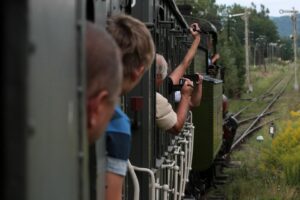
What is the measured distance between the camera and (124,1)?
3771 millimetres

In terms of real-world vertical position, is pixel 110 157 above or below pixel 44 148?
below

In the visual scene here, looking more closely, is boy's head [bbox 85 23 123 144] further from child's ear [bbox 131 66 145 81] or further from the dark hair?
child's ear [bbox 131 66 145 81]

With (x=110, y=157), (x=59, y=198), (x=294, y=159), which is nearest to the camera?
(x=59, y=198)

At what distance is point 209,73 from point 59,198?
11138mm

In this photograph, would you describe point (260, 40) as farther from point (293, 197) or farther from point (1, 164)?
point (1, 164)

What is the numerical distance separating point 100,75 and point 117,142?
35.7 inches

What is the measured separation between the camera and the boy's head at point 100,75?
5.38 ft

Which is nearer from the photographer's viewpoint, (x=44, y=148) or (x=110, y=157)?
(x=44, y=148)

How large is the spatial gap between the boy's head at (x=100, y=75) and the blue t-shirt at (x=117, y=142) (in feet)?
2.52

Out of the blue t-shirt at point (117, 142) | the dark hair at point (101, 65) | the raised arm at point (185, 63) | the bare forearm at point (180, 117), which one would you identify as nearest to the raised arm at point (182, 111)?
the bare forearm at point (180, 117)

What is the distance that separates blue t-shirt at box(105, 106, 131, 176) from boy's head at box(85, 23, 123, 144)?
0.77 metres

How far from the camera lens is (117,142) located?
2523mm

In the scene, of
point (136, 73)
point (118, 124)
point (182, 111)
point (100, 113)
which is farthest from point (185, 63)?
point (100, 113)

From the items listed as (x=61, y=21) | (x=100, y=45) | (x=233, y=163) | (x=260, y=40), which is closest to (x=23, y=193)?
(x=61, y=21)
